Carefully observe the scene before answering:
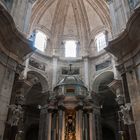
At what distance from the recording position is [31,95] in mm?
25391

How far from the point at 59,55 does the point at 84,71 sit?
3.66 m

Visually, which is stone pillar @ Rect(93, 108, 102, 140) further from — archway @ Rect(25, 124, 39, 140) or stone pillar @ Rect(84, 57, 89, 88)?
archway @ Rect(25, 124, 39, 140)

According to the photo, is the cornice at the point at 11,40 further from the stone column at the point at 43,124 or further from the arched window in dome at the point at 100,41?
the arched window in dome at the point at 100,41

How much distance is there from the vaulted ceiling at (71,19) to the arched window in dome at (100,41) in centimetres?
72

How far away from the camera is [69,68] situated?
958 inches

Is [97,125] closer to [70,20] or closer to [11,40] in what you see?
[11,40]

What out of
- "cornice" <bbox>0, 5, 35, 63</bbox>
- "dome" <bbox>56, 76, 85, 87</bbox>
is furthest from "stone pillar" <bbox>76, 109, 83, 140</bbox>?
"cornice" <bbox>0, 5, 35, 63</bbox>

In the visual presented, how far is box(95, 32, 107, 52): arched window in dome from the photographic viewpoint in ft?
81.4

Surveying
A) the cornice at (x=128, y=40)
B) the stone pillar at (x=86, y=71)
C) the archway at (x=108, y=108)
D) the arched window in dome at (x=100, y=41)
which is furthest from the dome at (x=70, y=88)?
the cornice at (x=128, y=40)

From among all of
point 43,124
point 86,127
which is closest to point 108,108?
point 86,127

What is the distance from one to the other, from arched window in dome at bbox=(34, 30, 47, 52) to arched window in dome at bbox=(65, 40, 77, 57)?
2.75 metres

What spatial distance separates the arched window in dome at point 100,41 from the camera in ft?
81.4

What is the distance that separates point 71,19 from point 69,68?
22.9 feet

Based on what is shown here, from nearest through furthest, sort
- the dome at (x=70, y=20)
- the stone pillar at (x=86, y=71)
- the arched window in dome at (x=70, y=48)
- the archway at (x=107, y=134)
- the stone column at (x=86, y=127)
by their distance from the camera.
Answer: the stone column at (x=86, y=127)
the stone pillar at (x=86, y=71)
the dome at (x=70, y=20)
the arched window in dome at (x=70, y=48)
the archway at (x=107, y=134)
